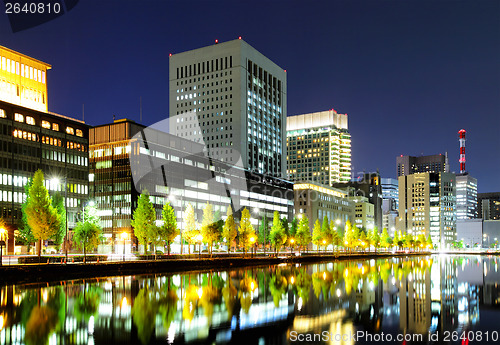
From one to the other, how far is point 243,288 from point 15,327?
77.5ft

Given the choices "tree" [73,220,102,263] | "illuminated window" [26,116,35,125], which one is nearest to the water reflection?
"tree" [73,220,102,263]

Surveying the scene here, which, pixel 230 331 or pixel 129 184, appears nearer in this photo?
pixel 230 331

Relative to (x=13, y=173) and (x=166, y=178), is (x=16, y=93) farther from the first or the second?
(x=166, y=178)

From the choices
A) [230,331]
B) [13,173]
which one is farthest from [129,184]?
[230,331]

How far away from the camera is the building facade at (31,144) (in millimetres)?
97062

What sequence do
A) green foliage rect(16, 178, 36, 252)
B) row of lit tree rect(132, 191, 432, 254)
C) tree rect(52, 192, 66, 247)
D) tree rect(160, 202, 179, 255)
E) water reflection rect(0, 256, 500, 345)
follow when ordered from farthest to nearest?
tree rect(160, 202, 179, 255) → row of lit tree rect(132, 191, 432, 254) → tree rect(52, 192, 66, 247) → green foliage rect(16, 178, 36, 252) → water reflection rect(0, 256, 500, 345)

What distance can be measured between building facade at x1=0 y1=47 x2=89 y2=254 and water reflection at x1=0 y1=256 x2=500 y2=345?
5419 centimetres

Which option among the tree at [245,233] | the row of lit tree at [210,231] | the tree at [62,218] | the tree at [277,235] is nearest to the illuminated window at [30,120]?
the tree at [62,218]

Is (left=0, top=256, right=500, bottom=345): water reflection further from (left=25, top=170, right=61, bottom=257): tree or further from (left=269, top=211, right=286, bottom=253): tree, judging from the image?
(left=269, top=211, right=286, bottom=253): tree

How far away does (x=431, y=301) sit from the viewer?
40688mm

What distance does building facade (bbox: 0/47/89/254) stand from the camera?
97.1 meters

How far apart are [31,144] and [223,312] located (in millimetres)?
84231

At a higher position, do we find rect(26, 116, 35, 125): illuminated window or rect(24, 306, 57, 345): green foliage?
rect(26, 116, 35, 125): illuminated window

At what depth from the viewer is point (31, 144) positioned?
339 ft
